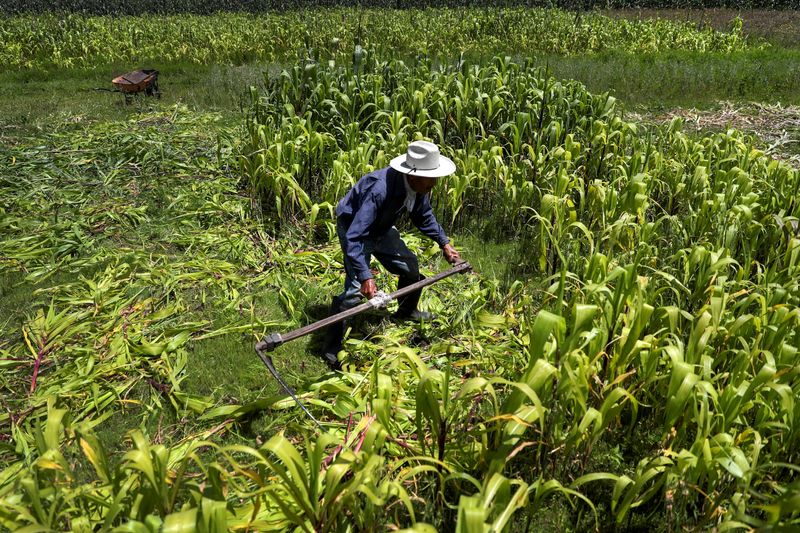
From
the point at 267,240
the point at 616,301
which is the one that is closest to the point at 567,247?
the point at 616,301

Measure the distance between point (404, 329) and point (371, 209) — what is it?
906mm

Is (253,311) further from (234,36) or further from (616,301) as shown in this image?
(234,36)

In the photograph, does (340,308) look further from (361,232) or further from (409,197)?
(409,197)

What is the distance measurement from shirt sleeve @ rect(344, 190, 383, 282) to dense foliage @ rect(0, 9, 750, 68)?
8.74 meters

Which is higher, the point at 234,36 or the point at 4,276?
the point at 234,36

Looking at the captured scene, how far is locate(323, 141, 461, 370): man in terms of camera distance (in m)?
3.04

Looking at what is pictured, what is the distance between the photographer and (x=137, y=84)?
318 inches

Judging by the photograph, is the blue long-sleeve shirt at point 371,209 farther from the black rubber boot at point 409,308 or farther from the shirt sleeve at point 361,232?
the black rubber boot at point 409,308

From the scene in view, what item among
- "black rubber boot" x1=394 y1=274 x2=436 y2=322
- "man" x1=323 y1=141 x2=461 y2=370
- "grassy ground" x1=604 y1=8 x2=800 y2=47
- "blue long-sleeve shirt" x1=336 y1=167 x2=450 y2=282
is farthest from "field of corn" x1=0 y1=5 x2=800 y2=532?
"grassy ground" x1=604 y1=8 x2=800 y2=47

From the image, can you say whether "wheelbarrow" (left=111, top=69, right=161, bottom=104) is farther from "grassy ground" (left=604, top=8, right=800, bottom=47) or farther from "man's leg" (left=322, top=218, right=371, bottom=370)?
"grassy ground" (left=604, top=8, right=800, bottom=47)

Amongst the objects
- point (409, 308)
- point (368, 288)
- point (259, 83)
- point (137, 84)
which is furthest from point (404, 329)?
point (259, 83)

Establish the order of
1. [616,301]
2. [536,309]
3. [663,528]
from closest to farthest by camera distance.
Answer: [663,528], [616,301], [536,309]

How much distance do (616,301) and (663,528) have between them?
3.06ft

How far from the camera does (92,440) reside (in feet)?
6.11
